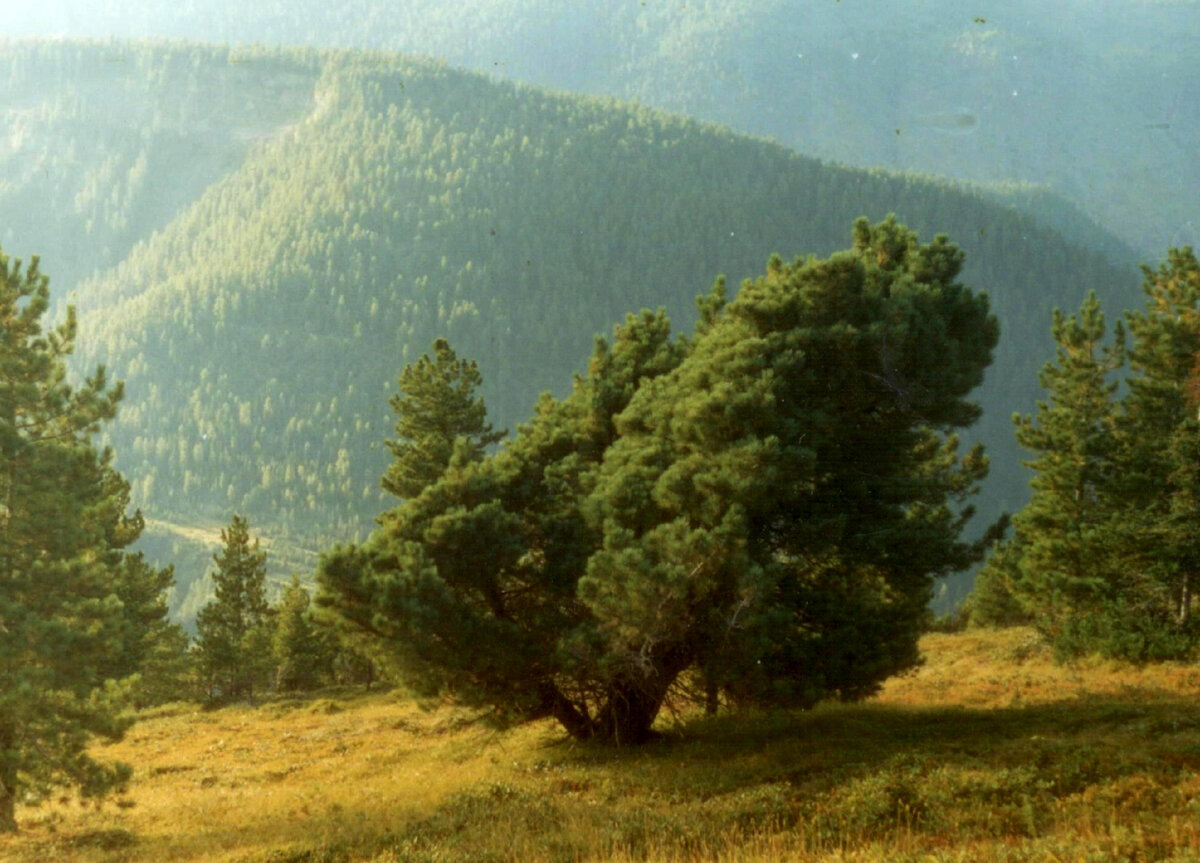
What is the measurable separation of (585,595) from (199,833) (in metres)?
9.63

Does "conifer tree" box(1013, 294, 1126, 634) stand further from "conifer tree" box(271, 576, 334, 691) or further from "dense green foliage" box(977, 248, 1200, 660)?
"conifer tree" box(271, 576, 334, 691)

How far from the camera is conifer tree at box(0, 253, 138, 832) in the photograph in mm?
20203

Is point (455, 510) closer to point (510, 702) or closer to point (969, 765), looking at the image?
point (510, 702)

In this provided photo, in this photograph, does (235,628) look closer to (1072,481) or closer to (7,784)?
(7,784)

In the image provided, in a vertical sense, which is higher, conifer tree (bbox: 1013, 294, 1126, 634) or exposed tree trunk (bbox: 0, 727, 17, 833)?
conifer tree (bbox: 1013, 294, 1126, 634)

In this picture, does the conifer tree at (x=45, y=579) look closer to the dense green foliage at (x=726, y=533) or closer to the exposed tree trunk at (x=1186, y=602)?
the dense green foliage at (x=726, y=533)

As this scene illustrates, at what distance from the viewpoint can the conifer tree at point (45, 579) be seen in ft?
66.3

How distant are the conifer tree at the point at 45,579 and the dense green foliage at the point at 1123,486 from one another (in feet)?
92.1

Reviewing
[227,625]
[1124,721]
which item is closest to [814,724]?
[1124,721]

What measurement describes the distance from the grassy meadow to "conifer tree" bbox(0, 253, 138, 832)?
1477 millimetres

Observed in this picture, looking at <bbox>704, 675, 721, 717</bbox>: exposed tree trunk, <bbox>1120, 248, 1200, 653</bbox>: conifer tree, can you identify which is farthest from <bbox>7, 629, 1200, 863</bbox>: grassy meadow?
<bbox>1120, 248, 1200, 653</bbox>: conifer tree

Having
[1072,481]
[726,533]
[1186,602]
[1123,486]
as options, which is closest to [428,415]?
[726,533]

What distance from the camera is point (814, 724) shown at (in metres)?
23.6

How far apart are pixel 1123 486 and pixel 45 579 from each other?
31.7 m
